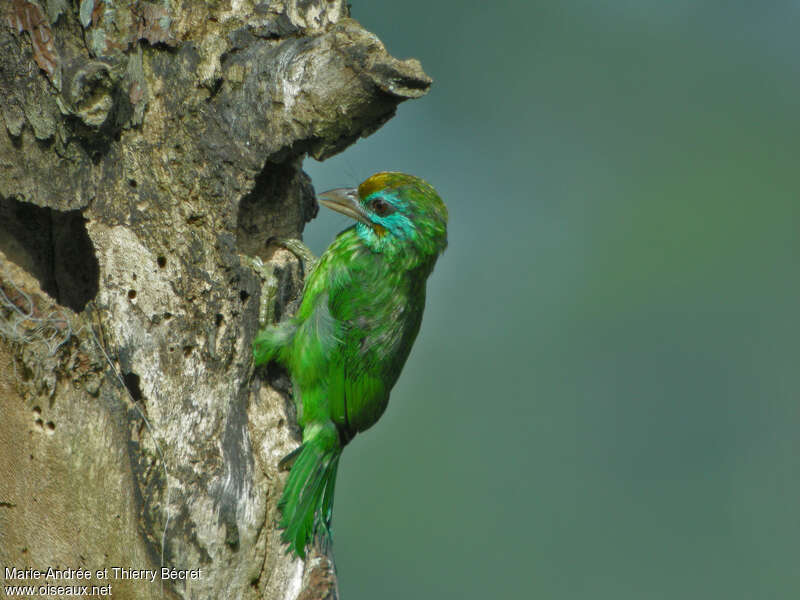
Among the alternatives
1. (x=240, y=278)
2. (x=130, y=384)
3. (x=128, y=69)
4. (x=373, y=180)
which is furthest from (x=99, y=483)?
(x=373, y=180)

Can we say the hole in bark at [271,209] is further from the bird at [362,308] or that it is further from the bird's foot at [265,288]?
the bird at [362,308]

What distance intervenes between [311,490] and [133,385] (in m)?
0.68

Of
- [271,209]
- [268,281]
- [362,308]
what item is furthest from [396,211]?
[268,281]

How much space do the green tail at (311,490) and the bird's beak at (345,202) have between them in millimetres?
817

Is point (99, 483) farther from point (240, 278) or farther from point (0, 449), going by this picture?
point (240, 278)

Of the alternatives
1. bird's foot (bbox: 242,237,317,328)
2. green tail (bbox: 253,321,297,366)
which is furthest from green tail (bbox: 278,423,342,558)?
bird's foot (bbox: 242,237,317,328)

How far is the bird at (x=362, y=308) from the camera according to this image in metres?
2.91

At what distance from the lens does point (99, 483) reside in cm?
245

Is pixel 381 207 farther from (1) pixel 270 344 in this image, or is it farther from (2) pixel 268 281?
(1) pixel 270 344

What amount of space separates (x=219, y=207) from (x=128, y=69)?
487mm

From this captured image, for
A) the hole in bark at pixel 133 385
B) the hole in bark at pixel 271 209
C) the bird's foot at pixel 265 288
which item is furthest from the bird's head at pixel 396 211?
the hole in bark at pixel 133 385

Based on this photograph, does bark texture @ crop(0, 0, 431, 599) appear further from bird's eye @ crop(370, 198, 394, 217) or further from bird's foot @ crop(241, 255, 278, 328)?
bird's eye @ crop(370, 198, 394, 217)

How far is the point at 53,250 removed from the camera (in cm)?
264

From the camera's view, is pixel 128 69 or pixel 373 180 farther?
pixel 373 180
